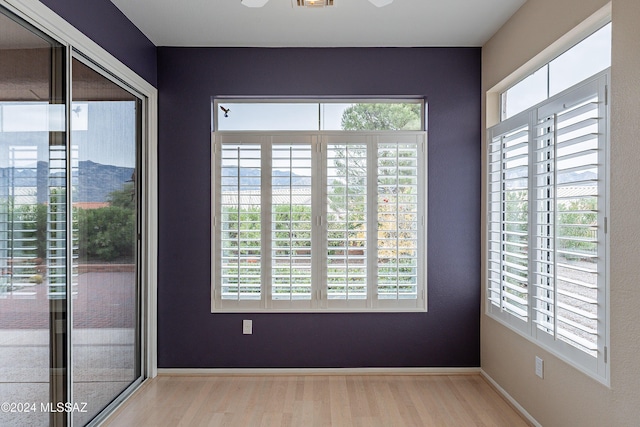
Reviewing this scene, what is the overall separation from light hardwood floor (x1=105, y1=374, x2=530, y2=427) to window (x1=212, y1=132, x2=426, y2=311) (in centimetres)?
58

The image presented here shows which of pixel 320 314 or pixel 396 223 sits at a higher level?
pixel 396 223

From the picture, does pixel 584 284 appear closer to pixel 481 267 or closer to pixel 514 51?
pixel 481 267

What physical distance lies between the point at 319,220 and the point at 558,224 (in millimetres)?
1759

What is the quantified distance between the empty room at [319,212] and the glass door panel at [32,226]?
13 millimetres

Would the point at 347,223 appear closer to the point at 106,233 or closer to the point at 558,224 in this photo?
the point at 558,224

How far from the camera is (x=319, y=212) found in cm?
360

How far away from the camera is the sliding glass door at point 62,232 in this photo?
1957mm

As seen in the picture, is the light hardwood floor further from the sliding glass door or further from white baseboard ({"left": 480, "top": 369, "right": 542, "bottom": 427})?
the sliding glass door

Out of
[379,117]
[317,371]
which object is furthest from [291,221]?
[317,371]

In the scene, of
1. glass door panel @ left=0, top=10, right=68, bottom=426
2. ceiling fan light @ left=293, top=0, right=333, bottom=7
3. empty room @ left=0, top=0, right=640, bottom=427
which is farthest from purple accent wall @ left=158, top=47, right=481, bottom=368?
glass door panel @ left=0, top=10, right=68, bottom=426

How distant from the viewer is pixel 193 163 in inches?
142

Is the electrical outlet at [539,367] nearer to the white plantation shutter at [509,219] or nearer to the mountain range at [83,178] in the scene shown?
the white plantation shutter at [509,219]

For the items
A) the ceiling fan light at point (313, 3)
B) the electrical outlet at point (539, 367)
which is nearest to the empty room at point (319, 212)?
the electrical outlet at point (539, 367)

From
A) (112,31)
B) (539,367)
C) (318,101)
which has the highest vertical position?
(112,31)
